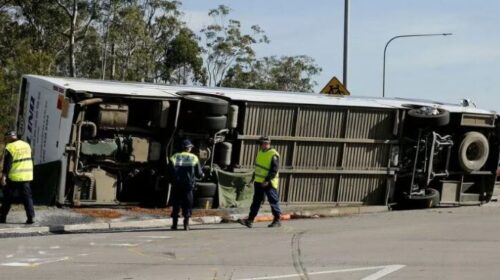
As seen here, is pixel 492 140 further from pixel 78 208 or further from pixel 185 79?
pixel 185 79

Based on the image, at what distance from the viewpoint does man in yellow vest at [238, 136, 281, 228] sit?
529 inches

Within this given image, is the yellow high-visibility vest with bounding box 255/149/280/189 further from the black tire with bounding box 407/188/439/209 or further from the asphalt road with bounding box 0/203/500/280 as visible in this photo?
the black tire with bounding box 407/188/439/209

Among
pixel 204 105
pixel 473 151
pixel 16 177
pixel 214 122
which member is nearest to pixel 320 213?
pixel 214 122

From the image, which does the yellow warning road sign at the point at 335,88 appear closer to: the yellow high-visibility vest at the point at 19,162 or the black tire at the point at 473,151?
the black tire at the point at 473,151

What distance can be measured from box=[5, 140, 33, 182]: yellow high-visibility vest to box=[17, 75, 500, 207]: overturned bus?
1.26m

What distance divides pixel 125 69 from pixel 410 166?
3258 cm

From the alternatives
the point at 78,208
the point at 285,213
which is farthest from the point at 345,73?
the point at 78,208

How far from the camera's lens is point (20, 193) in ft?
41.0

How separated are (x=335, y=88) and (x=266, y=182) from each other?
7179 mm

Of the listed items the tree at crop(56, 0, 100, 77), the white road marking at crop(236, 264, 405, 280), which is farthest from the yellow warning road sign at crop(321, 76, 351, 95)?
the tree at crop(56, 0, 100, 77)

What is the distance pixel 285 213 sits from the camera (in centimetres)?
1562

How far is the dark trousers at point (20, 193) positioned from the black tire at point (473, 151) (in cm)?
1024

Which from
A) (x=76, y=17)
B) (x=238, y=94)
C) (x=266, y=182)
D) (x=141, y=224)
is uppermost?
(x=76, y=17)

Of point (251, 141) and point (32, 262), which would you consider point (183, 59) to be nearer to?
point (251, 141)
